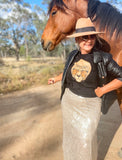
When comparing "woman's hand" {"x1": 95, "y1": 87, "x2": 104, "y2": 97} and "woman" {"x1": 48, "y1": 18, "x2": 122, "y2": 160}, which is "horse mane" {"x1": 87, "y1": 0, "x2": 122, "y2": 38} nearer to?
"woman" {"x1": 48, "y1": 18, "x2": 122, "y2": 160}

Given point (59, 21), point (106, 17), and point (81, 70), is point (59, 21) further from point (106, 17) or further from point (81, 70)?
point (81, 70)

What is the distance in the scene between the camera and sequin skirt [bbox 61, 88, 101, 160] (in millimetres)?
1235

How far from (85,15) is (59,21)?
1.28ft

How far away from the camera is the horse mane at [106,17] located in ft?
4.70

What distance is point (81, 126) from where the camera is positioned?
1.26 meters

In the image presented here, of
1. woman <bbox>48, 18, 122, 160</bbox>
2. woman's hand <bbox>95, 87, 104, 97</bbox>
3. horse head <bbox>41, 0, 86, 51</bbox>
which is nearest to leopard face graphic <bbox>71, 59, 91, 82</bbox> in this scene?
woman <bbox>48, 18, 122, 160</bbox>

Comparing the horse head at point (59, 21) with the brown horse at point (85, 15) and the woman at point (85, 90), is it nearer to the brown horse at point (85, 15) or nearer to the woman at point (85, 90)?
the brown horse at point (85, 15)

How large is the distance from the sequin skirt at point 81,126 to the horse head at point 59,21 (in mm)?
943

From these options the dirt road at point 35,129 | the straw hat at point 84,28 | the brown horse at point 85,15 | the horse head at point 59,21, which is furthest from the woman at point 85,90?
the dirt road at point 35,129

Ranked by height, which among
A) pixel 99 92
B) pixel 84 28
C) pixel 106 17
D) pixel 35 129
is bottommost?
pixel 35 129

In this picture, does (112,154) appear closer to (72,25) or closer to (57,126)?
(57,126)

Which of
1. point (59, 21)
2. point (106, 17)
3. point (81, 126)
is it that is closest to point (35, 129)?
point (81, 126)

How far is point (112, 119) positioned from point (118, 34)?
2201 millimetres

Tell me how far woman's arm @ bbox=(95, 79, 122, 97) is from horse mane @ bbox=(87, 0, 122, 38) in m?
0.60
